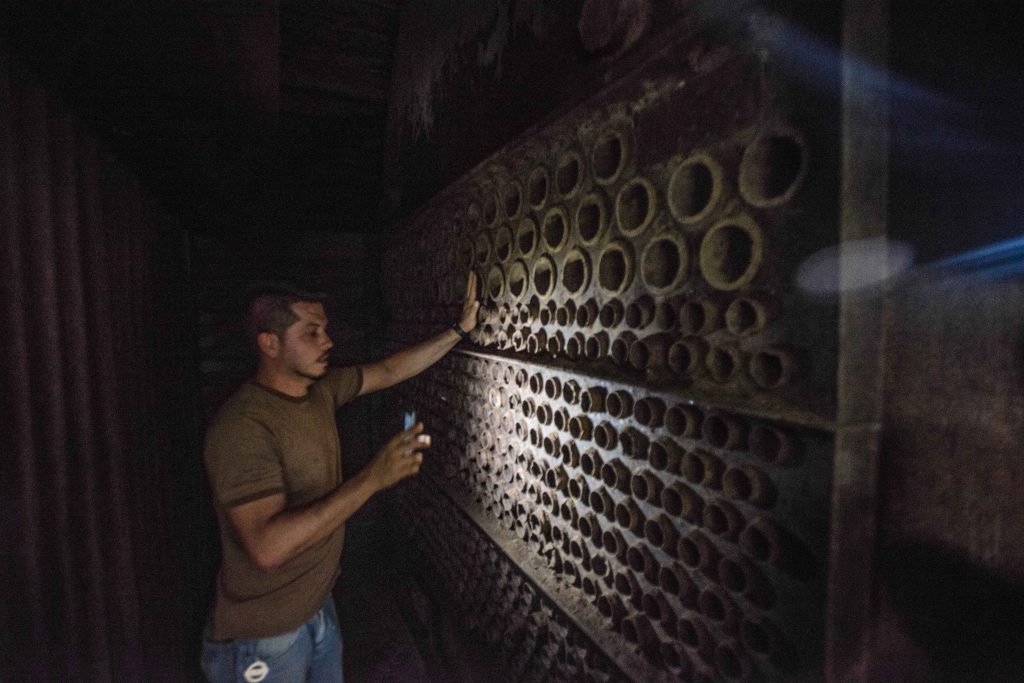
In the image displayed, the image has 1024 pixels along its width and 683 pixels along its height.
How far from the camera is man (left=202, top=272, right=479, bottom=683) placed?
6.10 ft

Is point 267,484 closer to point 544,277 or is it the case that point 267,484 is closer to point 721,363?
point 544,277

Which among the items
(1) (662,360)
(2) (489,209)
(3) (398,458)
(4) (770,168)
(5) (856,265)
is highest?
(2) (489,209)

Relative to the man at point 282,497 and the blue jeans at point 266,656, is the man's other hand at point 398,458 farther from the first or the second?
the blue jeans at point 266,656

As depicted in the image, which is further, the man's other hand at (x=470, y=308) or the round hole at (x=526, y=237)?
the man's other hand at (x=470, y=308)

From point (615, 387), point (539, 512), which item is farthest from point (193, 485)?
point (615, 387)

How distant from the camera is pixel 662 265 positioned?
4.55 feet

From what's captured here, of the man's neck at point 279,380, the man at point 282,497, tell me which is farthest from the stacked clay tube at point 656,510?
the man's neck at point 279,380

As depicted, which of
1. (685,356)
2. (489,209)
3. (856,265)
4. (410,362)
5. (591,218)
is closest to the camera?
(856,265)

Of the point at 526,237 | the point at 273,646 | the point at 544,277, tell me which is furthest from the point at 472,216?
the point at 273,646

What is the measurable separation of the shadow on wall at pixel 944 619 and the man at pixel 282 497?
5.10 feet

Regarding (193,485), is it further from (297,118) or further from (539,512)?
(539,512)

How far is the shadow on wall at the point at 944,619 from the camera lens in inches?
40.6

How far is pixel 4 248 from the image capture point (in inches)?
67.4

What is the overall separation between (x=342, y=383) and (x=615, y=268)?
187cm
